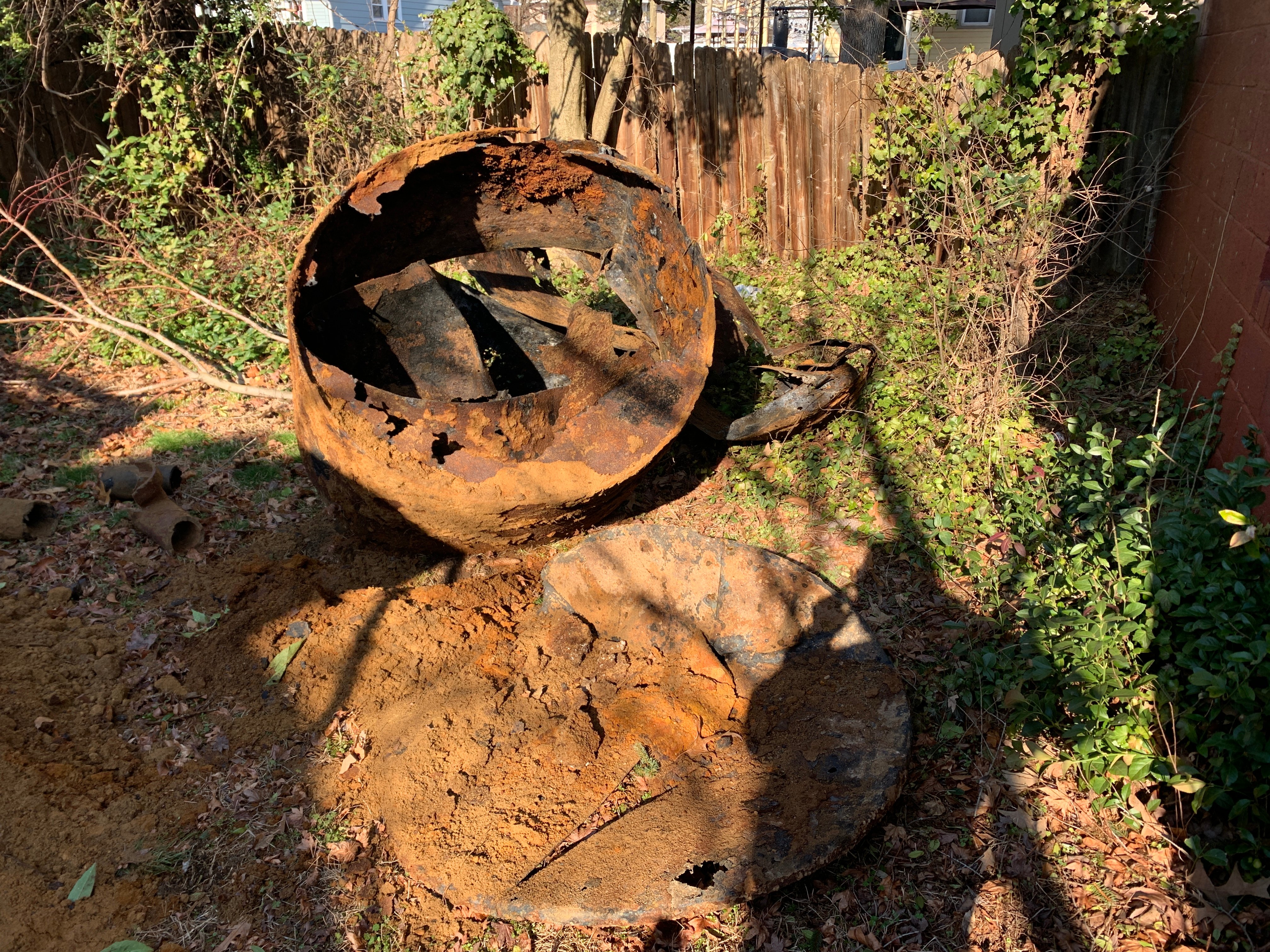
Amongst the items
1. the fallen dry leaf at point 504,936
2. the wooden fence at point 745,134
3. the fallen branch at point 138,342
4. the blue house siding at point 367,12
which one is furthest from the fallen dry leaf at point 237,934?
the blue house siding at point 367,12

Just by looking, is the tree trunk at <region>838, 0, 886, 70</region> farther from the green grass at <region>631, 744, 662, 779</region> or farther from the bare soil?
the green grass at <region>631, 744, 662, 779</region>

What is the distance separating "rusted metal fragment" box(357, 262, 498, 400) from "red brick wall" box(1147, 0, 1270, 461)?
3.96 meters

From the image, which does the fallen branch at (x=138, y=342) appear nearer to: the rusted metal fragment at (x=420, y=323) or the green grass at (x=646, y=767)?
the rusted metal fragment at (x=420, y=323)

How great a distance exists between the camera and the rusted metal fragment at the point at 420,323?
510 cm

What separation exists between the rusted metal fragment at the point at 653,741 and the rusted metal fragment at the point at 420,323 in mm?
1860

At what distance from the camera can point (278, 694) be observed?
→ 3.61 meters

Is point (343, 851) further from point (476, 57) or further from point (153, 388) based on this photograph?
point (476, 57)

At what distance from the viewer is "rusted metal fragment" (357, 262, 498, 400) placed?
5102mm

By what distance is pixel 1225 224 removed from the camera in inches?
171

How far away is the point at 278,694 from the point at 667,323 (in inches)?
105

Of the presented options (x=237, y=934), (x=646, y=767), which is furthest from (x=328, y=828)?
(x=646, y=767)

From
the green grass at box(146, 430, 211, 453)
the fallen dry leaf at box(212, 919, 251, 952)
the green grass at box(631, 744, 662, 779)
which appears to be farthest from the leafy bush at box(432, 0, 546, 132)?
the fallen dry leaf at box(212, 919, 251, 952)

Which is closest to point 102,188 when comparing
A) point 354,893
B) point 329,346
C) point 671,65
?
point 329,346

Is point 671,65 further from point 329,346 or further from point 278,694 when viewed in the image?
point 278,694
